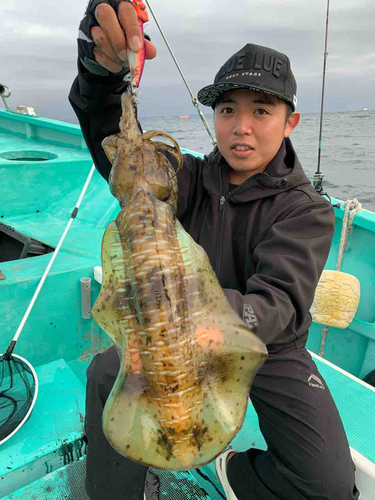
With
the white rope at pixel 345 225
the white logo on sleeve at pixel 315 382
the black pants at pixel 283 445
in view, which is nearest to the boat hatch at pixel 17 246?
the black pants at pixel 283 445

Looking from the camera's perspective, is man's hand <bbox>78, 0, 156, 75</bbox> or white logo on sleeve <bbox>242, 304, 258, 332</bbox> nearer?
white logo on sleeve <bbox>242, 304, 258, 332</bbox>

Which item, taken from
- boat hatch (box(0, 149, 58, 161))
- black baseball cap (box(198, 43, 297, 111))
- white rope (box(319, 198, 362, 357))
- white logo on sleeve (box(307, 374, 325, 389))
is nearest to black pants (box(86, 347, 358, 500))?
white logo on sleeve (box(307, 374, 325, 389))

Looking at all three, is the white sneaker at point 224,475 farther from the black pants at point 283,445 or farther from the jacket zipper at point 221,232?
the jacket zipper at point 221,232

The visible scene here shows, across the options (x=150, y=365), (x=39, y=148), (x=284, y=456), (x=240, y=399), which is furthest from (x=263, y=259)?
(x=39, y=148)

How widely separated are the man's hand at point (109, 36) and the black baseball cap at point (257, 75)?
0.47 meters

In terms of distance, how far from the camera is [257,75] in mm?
2268

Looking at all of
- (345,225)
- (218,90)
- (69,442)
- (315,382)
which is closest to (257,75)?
(218,90)

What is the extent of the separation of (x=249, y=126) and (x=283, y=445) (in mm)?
1856

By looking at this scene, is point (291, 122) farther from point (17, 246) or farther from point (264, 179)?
point (17, 246)

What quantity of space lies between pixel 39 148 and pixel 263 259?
821cm

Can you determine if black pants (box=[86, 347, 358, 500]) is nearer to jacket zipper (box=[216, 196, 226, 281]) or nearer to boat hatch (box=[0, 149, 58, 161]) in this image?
jacket zipper (box=[216, 196, 226, 281])

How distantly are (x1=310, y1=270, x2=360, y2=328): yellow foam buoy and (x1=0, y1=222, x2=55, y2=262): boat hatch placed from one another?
3.48 m

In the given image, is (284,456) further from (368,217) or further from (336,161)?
(336,161)

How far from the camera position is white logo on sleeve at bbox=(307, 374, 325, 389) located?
2.19m
